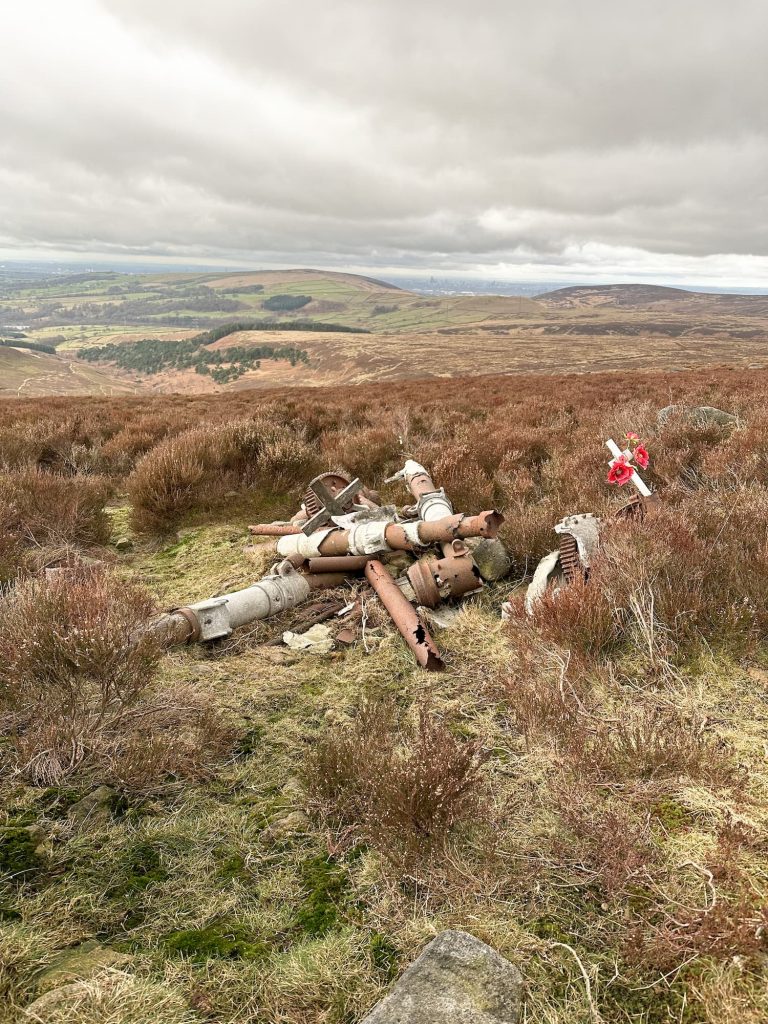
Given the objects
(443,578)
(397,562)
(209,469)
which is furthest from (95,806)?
(209,469)

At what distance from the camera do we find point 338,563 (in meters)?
4.77

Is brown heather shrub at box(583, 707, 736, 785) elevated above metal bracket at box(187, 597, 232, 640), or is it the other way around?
brown heather shrub at box(583, 707, 736, 785)

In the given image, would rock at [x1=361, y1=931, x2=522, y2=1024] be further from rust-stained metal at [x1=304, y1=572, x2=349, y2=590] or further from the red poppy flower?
the red poppy flower

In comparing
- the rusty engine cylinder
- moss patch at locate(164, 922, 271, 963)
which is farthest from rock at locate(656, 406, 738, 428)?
moss patch at locate(164, 922, 271, 963)

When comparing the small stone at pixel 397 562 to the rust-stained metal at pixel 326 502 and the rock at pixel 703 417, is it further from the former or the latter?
the rock at pixel 703 417

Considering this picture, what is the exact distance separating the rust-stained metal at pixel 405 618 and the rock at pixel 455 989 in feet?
6.32

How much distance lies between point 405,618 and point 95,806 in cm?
226

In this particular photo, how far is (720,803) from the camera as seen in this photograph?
2.21 metres

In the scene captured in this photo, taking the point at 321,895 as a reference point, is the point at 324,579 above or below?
above

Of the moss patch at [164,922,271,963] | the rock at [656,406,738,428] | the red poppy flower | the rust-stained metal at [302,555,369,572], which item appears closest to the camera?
the moss patch at [164,922,271,963]

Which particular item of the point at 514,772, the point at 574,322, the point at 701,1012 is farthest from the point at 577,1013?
the point at 574,322

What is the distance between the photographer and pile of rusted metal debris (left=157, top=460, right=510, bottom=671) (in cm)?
393

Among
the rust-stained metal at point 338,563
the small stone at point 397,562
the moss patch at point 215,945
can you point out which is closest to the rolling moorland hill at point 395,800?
the moss patch at point 215,945

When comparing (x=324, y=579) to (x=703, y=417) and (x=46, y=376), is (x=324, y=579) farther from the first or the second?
(x=46, y=376)
